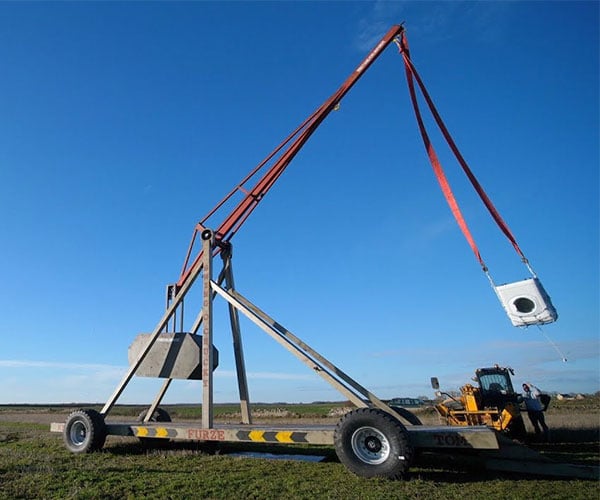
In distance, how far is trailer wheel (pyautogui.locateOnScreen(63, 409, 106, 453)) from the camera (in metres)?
10.6

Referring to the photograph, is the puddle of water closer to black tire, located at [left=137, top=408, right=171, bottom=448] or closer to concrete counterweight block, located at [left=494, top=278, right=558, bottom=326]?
black tire, located at [left=137, top=408, right=171, bottom=448]

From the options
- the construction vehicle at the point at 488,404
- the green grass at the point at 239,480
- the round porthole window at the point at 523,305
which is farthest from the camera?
the construction vehicle at the point at 488,404

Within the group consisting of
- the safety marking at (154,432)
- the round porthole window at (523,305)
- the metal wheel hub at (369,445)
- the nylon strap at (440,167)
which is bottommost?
the metal wheel hub at (369,445)

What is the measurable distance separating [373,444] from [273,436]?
2.15m

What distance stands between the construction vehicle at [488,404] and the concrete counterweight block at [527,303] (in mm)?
7138

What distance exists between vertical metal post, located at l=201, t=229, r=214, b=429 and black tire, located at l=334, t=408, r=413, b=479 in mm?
3663

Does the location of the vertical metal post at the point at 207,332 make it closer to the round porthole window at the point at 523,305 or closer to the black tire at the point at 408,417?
the black tire at the point at 408,417

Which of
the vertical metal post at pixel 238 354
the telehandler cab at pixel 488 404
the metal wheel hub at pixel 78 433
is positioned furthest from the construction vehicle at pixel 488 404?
the metal wheel hub at pixel 78 433

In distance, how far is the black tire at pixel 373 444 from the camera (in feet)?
22.6

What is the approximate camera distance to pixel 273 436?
27.6 ft

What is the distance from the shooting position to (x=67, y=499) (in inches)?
236

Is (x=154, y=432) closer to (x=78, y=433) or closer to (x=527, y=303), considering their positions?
(x=78, y=433)

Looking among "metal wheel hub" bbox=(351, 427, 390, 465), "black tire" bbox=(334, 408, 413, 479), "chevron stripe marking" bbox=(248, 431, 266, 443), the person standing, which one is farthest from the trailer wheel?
the person standing

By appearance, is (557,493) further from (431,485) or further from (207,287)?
(207,287)
